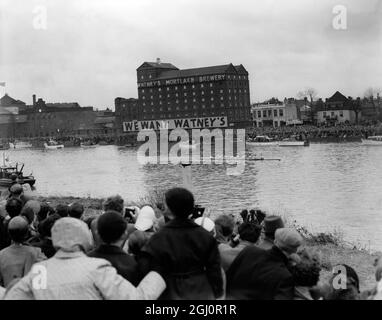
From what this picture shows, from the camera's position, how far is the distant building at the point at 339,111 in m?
113

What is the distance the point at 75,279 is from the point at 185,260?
0.82 metres

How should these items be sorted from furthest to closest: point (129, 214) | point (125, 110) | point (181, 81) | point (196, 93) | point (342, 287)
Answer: point (125, 110) → point (181, 81) → point (196, 93) → point (129, 214) → point (342, 287)

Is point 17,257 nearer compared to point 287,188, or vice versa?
point 17,257

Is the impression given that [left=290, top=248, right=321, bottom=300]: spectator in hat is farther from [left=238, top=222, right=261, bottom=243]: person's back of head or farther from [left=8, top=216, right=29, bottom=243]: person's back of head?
[left=8, top=216, right=29, bottom=243]: person's back of head

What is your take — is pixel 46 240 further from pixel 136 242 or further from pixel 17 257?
pixel 136 242

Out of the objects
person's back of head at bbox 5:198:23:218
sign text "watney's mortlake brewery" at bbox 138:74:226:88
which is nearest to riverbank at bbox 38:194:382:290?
person's back of head at bbox 5:198:23:218

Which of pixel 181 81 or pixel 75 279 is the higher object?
pixel 181 81

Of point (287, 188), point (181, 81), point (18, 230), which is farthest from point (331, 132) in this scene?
point (18, 230)

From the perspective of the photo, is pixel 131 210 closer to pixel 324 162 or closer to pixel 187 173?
pixel 187 173

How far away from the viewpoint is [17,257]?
4.75m

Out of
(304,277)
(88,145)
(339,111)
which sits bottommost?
(88,145)

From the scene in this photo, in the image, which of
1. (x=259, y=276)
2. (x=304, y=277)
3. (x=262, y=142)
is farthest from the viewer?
(x=262, y=142)
